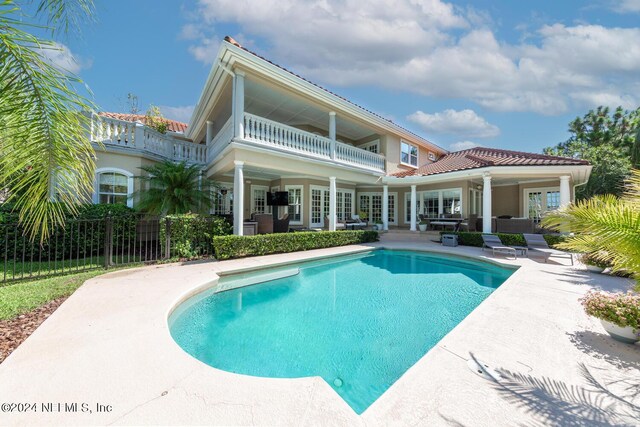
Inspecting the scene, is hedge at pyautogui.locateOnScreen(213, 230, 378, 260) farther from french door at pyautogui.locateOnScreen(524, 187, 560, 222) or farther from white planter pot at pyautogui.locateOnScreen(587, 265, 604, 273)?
french door at pyautogui.locateOnScreen(524, 187, 560, 222)

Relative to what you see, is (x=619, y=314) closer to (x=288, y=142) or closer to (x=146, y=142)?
(x=288, y=142)

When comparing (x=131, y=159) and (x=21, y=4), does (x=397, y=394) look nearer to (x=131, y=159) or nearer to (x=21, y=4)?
(x=21, y=4)

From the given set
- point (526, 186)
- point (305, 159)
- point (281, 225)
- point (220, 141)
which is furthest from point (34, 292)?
point (526, 186)

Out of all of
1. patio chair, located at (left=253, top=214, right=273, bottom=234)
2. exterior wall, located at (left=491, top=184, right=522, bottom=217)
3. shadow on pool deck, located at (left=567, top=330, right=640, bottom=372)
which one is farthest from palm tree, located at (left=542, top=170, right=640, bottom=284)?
exterior wall, located at (left=491, top=184, right=522, bottom=217)

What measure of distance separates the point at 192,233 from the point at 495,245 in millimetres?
13197

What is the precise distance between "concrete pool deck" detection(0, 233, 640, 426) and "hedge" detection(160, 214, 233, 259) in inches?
179

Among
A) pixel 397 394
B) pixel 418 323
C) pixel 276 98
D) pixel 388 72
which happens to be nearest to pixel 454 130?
pixel 388 72

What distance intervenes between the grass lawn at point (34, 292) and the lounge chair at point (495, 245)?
14.3 metres

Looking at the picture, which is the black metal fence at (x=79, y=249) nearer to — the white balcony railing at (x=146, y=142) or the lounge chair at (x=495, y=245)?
the white balcony railing at (x=146, y=142)

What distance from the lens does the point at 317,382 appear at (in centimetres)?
263

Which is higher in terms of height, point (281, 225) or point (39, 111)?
point (39, 111)

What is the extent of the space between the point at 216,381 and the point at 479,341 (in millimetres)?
3571

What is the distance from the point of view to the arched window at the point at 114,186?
1002cm

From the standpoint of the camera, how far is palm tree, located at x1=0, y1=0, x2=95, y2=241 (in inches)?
87.7
